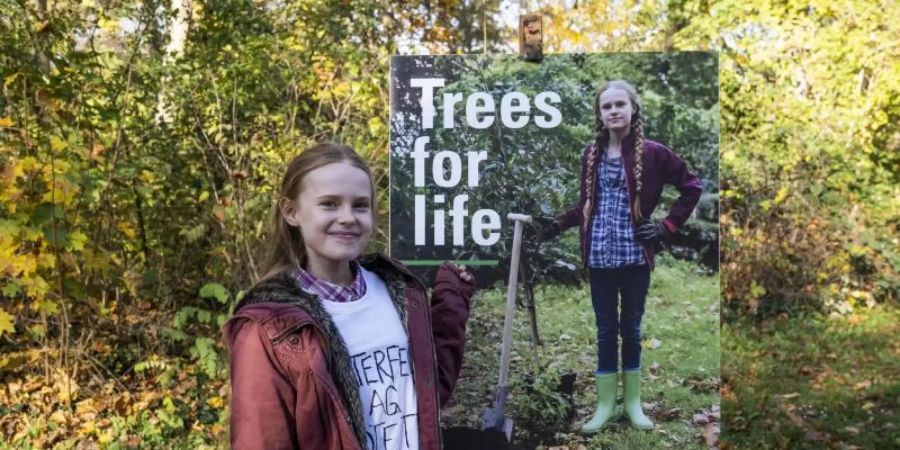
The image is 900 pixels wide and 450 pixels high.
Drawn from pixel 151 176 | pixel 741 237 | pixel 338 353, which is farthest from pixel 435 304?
pixel 741 237

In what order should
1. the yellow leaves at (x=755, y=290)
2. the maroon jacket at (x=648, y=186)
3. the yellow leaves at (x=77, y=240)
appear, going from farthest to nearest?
the yellow leaves at (x=755, y=290), the yellow leaves at (x=77, y=240), the maroon jacket at (x=648, y=186)

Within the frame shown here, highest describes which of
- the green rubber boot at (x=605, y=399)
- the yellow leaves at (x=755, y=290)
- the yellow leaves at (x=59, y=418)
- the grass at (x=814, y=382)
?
the green rubber boot at (x=605, y=399)

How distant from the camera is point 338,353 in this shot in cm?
196

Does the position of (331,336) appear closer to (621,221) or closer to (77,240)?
(621,221)

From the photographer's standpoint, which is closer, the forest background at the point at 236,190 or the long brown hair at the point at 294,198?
the long brown hair at the point at 294,198

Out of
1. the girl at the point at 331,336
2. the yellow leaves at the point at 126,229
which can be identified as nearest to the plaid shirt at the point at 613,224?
the girl at the point at 331,336

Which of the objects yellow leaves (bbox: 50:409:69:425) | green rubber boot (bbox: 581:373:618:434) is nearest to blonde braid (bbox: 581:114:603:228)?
green rubber boot (bbox: 581:373:618:434)

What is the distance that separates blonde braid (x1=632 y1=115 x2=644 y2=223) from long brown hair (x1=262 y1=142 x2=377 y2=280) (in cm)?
123

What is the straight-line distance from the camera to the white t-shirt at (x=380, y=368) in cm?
206

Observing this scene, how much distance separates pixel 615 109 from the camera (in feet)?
10.1

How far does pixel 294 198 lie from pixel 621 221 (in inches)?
55.3

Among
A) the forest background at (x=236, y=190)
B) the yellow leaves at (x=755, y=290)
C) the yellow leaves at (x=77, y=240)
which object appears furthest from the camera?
the yellow leaves at (x=755, y=290)

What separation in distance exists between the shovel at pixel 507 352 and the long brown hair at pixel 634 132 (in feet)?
1.23

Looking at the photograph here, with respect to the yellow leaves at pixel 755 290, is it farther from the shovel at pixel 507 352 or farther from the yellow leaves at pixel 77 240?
the yellow leaves at pixel 77 240
